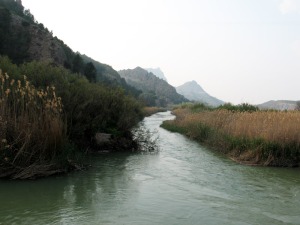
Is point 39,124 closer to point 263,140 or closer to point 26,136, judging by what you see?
point 26,136

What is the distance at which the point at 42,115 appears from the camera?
32.2ft

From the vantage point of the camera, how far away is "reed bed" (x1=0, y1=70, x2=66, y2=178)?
9.02 metres

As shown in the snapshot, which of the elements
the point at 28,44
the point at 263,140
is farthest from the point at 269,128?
the point at 28,44

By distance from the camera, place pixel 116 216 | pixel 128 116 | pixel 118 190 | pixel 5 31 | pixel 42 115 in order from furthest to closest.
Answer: pixel 5 31, pixel 128 116, pixel 42 115, pixel 118 190, pixel 116 216

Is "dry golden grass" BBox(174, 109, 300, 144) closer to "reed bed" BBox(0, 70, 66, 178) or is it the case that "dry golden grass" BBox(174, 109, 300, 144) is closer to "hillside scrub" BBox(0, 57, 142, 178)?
"hillside scrub" BBox(0, 57, 142, 178)

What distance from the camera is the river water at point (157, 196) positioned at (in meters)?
6.83

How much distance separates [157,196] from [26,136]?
3.58m

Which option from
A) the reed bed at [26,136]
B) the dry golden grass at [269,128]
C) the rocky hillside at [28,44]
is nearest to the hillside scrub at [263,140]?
the dry golden grass at [269,128]

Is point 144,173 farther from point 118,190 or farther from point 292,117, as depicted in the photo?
point 292,117

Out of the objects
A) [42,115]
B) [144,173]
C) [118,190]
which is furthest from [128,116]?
[118,190]

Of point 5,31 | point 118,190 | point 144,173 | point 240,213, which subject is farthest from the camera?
point 5,31

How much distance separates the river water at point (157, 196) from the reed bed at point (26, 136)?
47cm

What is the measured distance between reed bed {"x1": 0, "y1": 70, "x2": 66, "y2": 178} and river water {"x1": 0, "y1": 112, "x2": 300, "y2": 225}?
468 mm

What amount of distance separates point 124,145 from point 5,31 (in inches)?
1822
